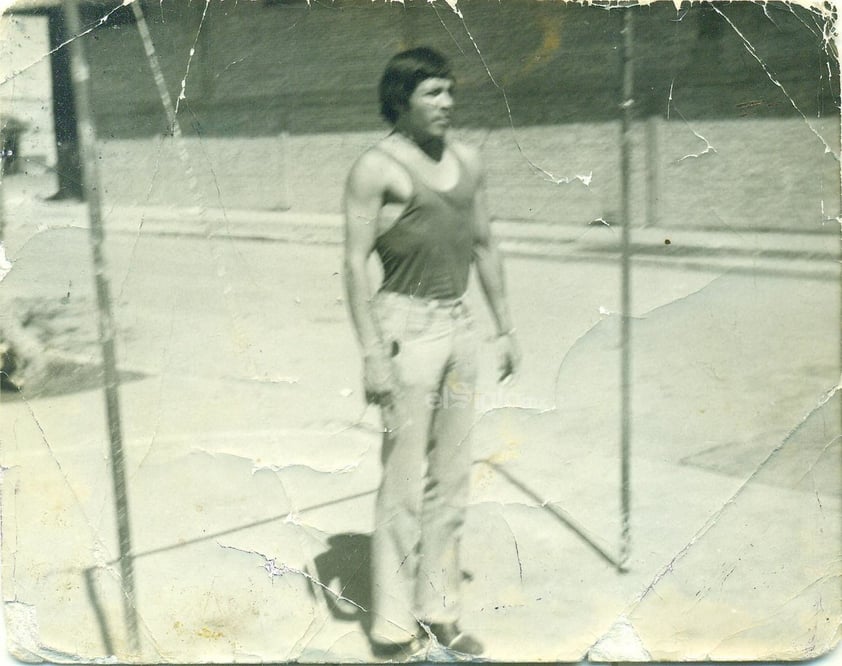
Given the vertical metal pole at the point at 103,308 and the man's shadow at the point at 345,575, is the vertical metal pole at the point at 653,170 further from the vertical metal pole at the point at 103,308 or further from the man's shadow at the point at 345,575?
the vertical metal pole at the point at 103,308

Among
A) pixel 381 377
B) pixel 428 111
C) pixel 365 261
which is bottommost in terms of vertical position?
pixel 381 377

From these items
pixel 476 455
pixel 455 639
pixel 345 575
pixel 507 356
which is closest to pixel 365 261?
pixel 507 356

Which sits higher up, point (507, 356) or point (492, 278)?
point (492, 278)

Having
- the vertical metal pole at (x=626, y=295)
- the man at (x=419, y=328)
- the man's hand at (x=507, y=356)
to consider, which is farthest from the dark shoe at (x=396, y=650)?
the man's hand at (x=507, y=356)

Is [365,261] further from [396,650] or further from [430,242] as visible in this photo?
[396,650]

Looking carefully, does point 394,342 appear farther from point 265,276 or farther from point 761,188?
point 761,188

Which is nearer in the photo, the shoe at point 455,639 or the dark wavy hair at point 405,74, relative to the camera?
the dark wavy hair at point 405,74
